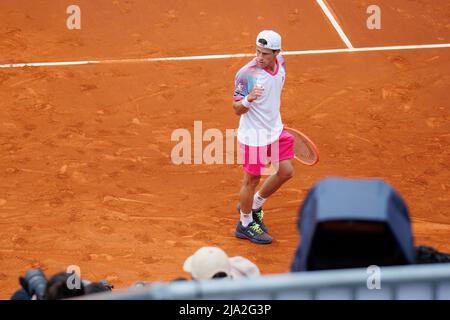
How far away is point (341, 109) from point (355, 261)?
7.14 meters

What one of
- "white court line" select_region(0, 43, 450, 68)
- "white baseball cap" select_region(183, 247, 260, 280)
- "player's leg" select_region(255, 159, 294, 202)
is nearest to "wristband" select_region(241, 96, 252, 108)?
"player's leg" select_region(255, 159, 294, 202)

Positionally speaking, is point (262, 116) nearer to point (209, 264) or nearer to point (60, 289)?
point (209, 264)

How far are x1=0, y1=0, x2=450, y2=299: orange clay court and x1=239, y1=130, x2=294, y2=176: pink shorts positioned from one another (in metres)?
0.88

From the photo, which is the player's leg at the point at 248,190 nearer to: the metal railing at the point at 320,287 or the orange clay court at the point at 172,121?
the orange clay court at the point at 172,121

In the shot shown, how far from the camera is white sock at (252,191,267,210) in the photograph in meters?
8.78

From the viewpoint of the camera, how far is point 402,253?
14.1ft

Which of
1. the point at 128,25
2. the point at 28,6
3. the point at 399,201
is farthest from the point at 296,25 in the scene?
the point at 399,201

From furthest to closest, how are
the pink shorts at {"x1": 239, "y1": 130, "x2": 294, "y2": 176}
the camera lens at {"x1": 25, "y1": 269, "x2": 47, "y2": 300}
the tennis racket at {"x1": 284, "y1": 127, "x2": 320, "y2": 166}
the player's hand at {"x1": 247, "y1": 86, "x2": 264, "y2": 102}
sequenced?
1. the tennis racket at {"x1": 284, "y1": 127, "x2": 320, "y2": 166}
2. the pink shorts at {"x1": 239, "y1": 130, "x2": 294, "y2": 176}
3. the player's hand at {"x1": 247, "y1": 86, "x2": 264, "y2": 102}
4. the camera lens at {"x1": 25, "y1": 269, "x2": 47, "y2": 300}

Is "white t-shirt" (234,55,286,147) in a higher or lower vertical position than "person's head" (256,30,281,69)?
lower

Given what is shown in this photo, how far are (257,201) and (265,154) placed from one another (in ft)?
2.41

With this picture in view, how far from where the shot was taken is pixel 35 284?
5402 mm

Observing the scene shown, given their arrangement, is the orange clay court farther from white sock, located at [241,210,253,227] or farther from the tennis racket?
the tennis racket

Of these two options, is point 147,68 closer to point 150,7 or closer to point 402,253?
point 150,7

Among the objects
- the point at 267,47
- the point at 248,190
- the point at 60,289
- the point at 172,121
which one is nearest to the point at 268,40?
the point at 267,47
